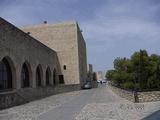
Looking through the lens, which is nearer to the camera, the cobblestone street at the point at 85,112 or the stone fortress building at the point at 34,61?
the cobblestone street at the point at 85,112

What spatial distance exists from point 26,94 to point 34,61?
671 centimetres

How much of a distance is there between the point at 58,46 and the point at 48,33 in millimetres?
3237

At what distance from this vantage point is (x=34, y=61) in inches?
1367

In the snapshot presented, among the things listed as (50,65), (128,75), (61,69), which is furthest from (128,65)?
(61,69)

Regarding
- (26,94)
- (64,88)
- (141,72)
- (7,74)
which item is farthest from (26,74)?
(141,72)

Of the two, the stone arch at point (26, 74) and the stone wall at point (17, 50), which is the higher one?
the stone wall at point (17, 50)

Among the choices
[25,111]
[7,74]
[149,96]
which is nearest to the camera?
[25,111]

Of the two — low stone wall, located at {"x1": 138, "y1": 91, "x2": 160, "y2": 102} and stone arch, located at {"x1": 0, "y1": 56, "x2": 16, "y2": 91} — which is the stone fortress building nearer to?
stone arch, located at {"x1": 0, "y1": 56, "x2": 16, "y2": 91}

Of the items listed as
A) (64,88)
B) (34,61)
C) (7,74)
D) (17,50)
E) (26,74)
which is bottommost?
(64,88)

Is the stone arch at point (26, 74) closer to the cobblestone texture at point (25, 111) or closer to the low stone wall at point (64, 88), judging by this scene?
the low stone wall at point (64, 88)

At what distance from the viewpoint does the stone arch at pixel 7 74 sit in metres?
26.3

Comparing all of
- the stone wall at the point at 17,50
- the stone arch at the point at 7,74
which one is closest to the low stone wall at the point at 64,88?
the stone wall at the point at 17,50

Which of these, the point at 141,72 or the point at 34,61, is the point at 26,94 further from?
the point at 141,72

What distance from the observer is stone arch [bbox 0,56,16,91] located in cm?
2630
